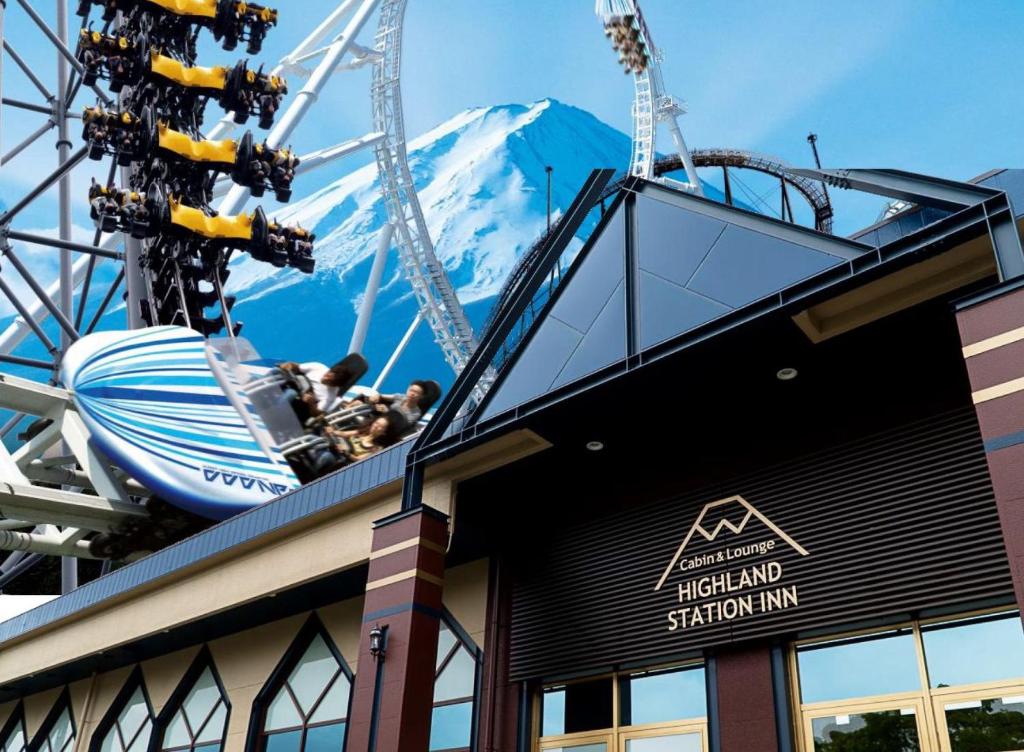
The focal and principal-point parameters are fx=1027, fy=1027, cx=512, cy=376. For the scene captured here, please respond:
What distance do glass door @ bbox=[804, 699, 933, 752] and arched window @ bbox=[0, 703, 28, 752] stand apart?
21061 millimetres

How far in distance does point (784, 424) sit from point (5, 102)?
35.0m

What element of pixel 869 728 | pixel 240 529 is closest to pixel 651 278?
pixel 869 728

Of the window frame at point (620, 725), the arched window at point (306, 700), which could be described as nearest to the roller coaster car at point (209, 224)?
the arched window at point (306, 700)

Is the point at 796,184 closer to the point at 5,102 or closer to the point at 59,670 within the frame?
the point at 5,102

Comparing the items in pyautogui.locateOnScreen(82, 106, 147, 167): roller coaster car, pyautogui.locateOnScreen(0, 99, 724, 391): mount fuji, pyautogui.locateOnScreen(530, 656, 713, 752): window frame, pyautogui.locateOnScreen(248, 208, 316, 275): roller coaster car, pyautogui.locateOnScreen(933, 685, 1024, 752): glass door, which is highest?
pyautogui.locateOnScreen(0, 99, 724, 391): mount fuji

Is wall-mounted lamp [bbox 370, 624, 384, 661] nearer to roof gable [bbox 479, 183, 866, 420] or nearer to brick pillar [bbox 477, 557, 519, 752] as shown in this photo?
brick pillar [bbox 477, 557, 519, 752]

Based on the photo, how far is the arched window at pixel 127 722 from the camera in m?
21.1

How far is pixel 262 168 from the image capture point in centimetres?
3469

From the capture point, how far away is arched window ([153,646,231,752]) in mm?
19125

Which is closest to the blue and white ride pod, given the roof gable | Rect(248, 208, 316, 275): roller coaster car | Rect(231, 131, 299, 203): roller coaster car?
Rect(248, 208, 316, 275): roller coaster car

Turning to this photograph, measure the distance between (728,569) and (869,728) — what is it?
2.41 meters

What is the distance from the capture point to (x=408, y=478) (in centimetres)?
1432

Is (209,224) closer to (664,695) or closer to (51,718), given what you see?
(51,718)

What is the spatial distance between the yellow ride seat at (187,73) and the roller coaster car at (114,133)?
2.48 metres
